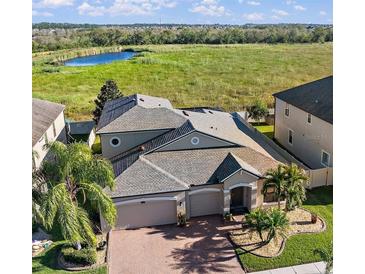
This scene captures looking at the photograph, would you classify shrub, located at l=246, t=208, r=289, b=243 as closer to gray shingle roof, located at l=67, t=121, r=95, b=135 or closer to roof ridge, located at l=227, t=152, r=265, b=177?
roof ridge, located at l=227, t=152, r=265, b=177

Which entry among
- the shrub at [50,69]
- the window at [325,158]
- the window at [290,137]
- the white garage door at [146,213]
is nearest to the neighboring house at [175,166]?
the white garage door at [146,213]

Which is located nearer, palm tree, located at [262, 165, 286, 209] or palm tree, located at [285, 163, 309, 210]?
palm tree, located at [285, 163, 309, 210]

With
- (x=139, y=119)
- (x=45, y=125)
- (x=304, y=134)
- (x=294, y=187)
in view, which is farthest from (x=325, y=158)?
(x=45, y=125)

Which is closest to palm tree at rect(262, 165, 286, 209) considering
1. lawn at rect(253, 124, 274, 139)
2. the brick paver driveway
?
the brick paver driveway

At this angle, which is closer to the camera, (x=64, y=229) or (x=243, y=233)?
(x=64, y=229)

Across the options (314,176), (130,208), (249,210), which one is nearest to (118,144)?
(130,208)
